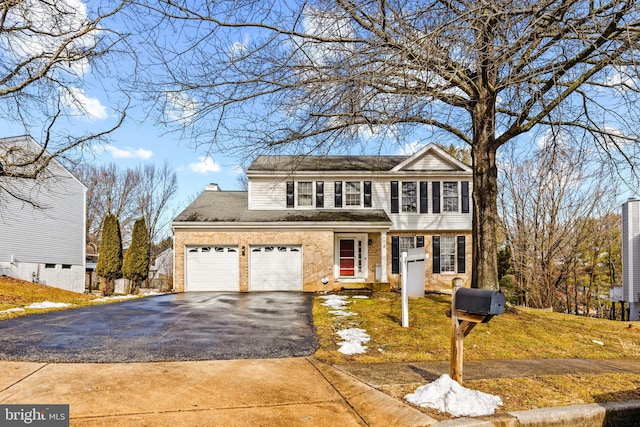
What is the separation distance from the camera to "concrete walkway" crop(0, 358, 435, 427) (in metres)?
3.66

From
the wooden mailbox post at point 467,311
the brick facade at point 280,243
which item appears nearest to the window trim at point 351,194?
the brick facade at point 280,243

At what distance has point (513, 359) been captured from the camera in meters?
6.23

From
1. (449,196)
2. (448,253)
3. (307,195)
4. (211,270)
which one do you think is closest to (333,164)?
(307,195)

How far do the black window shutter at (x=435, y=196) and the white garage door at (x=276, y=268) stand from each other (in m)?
6.89

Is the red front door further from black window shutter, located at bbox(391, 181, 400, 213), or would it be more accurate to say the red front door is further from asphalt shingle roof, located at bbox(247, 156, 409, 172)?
asphalt shingle roof, located at bbox(247, 156, 409, 172)

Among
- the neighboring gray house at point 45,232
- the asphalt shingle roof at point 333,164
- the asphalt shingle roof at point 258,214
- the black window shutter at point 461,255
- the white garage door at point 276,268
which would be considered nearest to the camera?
the white garage door at point 276,268

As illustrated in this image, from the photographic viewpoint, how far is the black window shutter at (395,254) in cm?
2014

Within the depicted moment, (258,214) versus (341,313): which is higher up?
(258,214)

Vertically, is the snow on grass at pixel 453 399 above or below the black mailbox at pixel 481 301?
below

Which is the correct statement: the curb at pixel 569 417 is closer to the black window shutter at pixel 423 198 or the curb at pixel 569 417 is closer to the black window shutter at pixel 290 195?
the black window shutter at pixel 423 198

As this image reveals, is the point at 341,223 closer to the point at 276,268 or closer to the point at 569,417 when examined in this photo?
the point at 276,268

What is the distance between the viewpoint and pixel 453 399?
396 cm

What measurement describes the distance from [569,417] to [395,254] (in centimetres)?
1653

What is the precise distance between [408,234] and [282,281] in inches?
255
